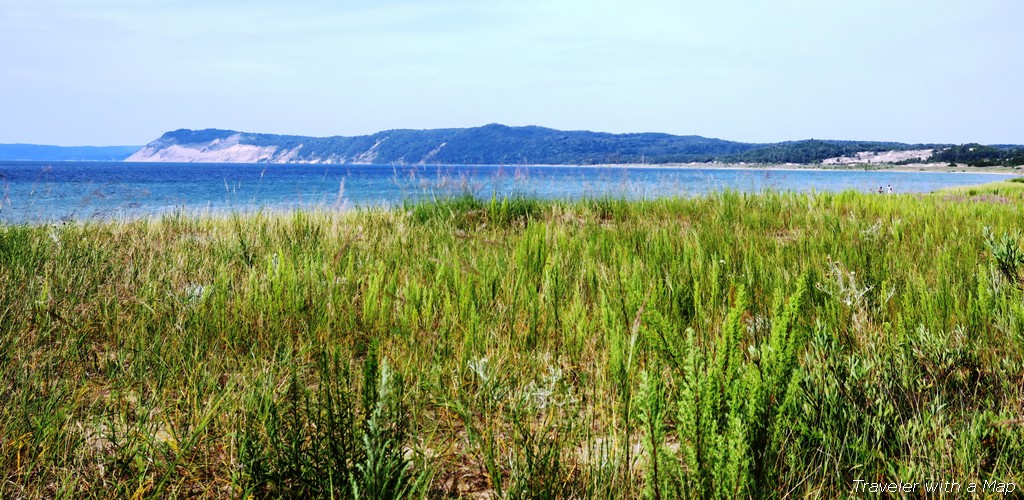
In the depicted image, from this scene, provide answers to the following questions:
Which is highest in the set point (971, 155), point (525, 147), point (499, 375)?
point (525, 147)

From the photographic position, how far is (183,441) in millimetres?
1422

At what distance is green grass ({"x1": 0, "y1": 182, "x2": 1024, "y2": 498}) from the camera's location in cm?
130

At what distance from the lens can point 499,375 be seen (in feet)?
6.61

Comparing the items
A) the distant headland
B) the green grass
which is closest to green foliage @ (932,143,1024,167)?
the distant headland

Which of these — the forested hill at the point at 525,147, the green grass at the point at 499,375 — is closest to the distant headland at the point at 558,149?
the forested hill at the point at 525,147

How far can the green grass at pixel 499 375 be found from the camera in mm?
1298

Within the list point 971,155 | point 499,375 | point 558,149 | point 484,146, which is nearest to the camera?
point 499,375

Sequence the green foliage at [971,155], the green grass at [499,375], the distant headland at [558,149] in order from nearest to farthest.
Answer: the green grass at [499,375] → the green foliage at [971,155] → the distant headland at [558,149]

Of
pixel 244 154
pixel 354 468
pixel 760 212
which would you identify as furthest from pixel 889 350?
pixel 244 154

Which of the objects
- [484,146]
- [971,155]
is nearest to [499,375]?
[971,155]

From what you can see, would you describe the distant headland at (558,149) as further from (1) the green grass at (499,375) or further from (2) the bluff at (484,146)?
(1) the green grass at (499,375)

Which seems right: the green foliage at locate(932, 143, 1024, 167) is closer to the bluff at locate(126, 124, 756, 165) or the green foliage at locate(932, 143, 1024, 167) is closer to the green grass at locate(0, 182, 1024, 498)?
the bluff at locate(126, 124, 756, 165)

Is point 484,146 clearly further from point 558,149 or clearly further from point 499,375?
point 499,375

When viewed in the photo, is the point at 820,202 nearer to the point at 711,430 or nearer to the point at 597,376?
the point at 597,376
